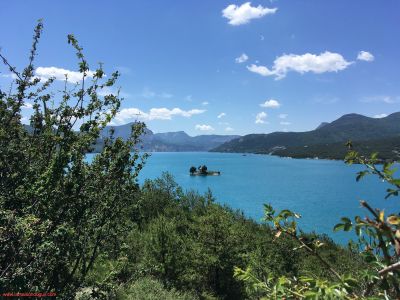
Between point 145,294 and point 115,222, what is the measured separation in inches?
530

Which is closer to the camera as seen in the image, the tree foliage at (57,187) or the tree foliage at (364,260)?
the tree foliage at (364,260)

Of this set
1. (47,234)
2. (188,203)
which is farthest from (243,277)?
(188,203)

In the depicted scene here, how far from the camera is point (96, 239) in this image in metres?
9.41

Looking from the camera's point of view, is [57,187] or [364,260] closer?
[364,260]


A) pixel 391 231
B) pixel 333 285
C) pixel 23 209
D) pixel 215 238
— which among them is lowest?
pixel 215 238

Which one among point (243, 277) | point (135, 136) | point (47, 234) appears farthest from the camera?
point (135, 136)

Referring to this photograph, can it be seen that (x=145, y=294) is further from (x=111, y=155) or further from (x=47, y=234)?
(x=47, y=234)

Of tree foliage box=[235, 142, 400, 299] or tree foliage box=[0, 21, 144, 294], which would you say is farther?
tree foliage box=[0, 21, 144, 294]

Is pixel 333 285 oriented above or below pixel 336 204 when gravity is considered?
above

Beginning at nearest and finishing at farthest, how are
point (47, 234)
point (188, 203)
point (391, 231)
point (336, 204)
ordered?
point (391, 231)
point (47, 234)
point (188, 203)
point (336, 204)

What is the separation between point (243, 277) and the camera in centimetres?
302

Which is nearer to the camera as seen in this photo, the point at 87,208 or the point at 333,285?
the point at 333,285

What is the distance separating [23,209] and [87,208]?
1.80 meters

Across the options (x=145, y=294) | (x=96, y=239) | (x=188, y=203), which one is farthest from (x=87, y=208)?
(x=188, y=203)
